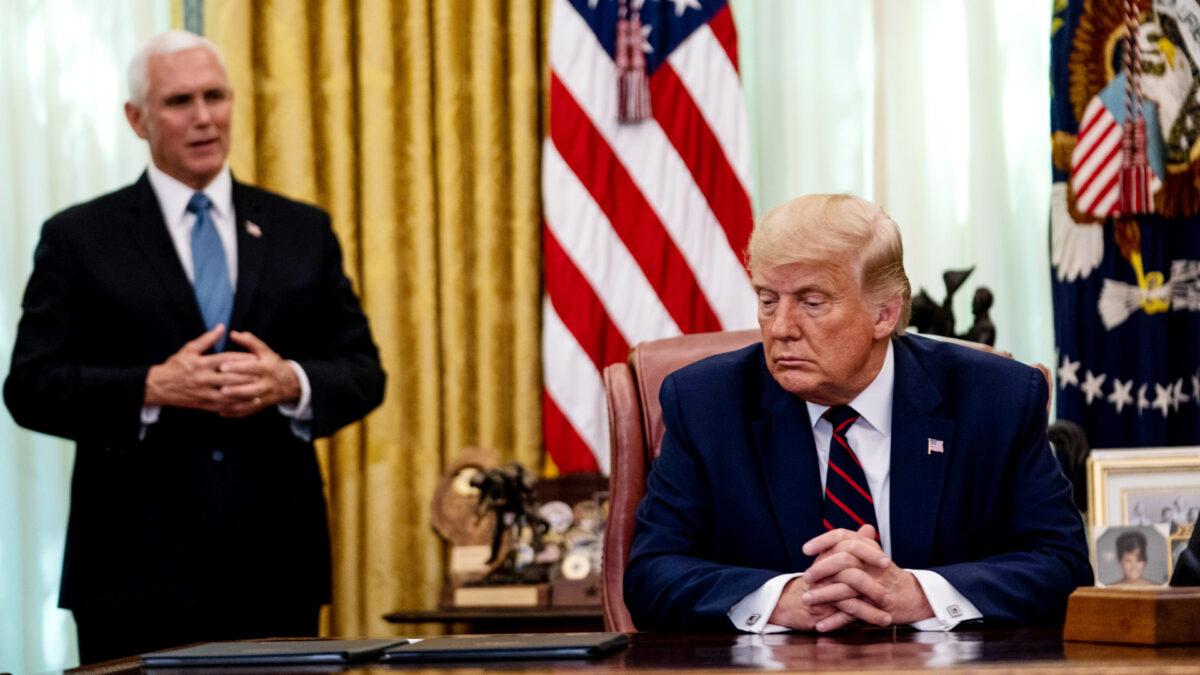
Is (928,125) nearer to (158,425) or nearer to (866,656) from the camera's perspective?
(158,425)

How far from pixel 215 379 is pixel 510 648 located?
5.72ft

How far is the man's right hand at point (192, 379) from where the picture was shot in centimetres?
333

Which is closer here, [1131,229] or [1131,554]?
[1131,554]

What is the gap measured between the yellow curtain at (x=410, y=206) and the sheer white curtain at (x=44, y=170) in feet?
1.22

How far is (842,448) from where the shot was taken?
8.41 ft

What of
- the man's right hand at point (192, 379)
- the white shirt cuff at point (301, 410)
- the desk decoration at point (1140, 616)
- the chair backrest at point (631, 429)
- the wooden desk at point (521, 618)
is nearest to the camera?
the desk decoration at point (1140, 616)

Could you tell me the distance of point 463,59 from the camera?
4.75m

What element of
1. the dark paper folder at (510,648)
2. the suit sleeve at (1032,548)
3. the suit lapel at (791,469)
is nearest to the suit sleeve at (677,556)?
the suit lapel at (791,469)

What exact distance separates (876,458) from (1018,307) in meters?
2.18

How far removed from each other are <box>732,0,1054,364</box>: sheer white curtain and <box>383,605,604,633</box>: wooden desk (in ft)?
4.78

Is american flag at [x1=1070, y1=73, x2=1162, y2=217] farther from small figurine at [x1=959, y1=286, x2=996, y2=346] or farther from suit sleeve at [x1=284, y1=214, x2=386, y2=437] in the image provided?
suit sleeve at [x1=284, y1=214, x2=386, y2=437]

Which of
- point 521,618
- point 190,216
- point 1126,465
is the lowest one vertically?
point 521,618

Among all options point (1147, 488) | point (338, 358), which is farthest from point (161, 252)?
point (1147, 488)

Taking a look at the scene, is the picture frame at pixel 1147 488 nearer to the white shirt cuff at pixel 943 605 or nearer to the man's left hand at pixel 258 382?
the white shirt cuff at pixel 943 605
